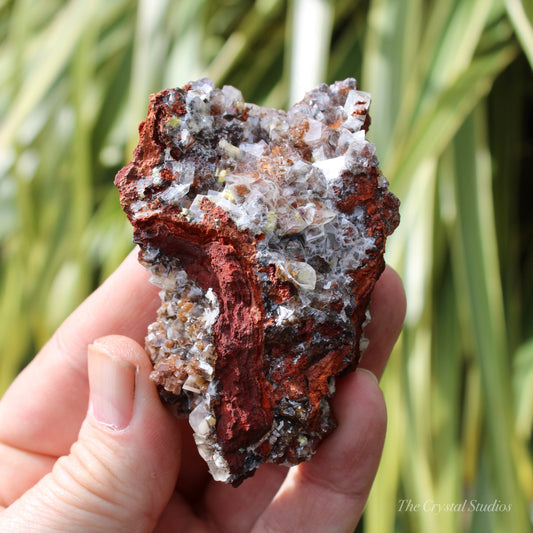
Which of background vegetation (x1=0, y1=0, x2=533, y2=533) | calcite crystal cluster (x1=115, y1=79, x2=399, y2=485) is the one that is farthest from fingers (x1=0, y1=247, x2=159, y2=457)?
background vegetation (x1=0, y1=0, x2=533, y2=533)

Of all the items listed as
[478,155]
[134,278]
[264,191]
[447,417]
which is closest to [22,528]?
[134,278]

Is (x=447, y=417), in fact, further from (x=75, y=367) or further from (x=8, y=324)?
(x=8, y=324)

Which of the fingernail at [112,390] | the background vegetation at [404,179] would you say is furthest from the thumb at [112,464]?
the background vegetation at [404,179]

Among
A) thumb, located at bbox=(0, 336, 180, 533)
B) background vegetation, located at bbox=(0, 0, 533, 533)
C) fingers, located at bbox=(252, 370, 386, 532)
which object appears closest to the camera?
thumb, located at bbox=(0, 336, 180, 533)

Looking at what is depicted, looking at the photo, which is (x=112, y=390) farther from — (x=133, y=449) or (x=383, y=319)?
(x=383, y=319)

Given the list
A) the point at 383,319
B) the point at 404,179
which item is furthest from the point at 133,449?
the point at 404,179

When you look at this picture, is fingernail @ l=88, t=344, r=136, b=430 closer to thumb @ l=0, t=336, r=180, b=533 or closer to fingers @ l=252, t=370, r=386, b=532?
thumb @ l=0, t=336, r=180, b=533

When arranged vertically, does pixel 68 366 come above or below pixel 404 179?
above
